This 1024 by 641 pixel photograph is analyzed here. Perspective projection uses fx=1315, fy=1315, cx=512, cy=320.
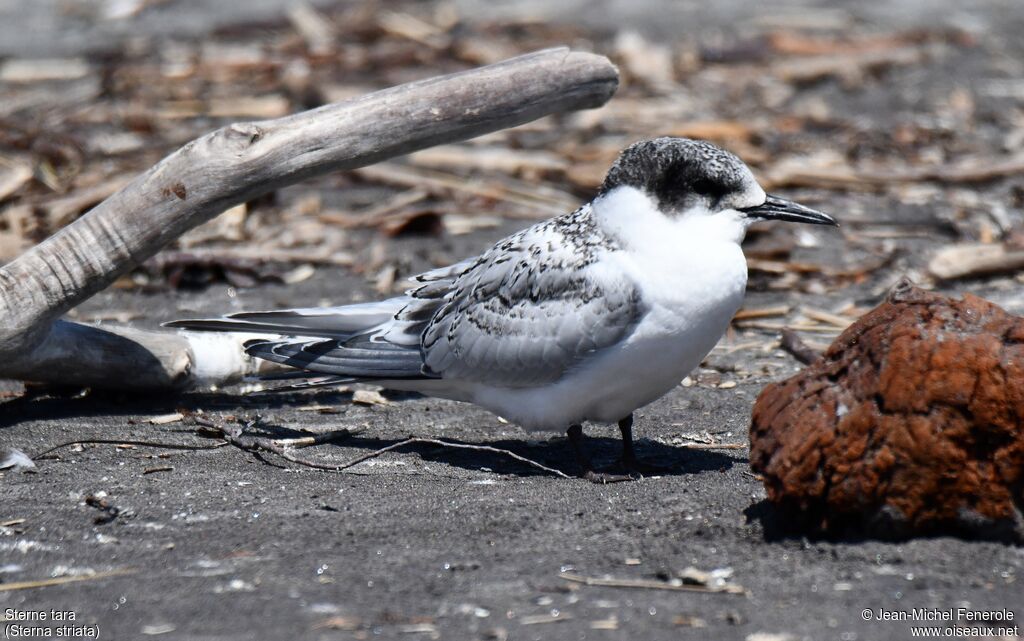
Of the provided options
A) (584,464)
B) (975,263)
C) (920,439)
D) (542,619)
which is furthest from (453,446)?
(975,263)

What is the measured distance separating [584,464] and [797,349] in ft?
4.21

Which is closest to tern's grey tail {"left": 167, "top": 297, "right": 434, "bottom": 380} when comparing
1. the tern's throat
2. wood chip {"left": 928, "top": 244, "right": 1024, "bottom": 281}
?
the tern's throat

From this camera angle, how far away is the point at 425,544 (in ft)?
11.6

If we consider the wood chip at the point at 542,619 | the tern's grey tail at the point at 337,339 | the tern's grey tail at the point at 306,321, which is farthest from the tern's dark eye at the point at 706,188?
the wood chip at the point at 542,619

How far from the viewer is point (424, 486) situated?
4.07m

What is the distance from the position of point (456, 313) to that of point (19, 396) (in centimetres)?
169

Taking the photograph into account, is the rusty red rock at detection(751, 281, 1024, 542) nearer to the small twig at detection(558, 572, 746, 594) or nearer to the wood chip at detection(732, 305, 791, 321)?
the small twig at detection(558, 572, 746, 594)

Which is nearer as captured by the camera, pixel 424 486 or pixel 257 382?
pixel 424 486

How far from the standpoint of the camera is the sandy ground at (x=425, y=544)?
303 centimetres

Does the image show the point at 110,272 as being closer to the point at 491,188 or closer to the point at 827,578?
the point at 827,578

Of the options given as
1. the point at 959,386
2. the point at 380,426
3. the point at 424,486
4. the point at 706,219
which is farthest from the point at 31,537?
the point at 959,386

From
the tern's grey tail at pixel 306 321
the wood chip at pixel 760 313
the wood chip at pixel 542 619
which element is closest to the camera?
the wood chip at pixel 542 619

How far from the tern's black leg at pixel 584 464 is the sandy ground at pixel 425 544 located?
0.22 ft

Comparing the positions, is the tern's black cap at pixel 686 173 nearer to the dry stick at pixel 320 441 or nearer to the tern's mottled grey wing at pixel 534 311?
the tern's mottled grey wing at pixel 534 311
